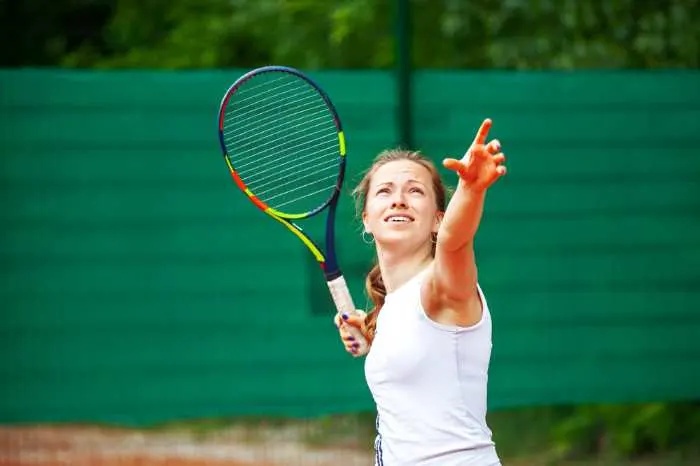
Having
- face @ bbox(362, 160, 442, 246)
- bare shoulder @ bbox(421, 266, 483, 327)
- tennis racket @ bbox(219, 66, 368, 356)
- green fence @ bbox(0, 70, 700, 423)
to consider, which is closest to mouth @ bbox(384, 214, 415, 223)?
face @ bbox(362, 160, 442, 246)

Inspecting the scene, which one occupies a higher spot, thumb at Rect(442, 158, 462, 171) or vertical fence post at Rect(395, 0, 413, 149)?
thumb at Rect(442, 158, 462, 171)

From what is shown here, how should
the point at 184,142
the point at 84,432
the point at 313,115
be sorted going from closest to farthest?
the point at 313,115 → the point at 184,142 → the point at 84,432

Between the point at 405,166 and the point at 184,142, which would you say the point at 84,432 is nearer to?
the point at 184,142

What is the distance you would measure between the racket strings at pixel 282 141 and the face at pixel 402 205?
178 centimetres

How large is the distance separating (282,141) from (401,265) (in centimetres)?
208

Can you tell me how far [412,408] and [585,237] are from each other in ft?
10.5

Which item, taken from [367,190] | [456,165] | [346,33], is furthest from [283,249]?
[456,165]

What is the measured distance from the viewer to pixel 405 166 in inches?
126

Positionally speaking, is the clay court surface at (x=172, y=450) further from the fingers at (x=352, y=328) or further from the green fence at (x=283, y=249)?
the fingers at (x=352, y=328)

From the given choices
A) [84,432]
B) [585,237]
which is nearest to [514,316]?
[585,237]

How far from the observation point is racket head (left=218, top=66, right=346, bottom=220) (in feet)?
16.8

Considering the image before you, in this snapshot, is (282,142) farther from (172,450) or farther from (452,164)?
(452,164)

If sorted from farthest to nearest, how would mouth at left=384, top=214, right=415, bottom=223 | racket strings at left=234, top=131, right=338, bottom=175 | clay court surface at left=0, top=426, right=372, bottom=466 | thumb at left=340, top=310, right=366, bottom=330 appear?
clay court surface at left=0, top=426, right=372, bottom=466 < racket strings at left=234, top=131, right=338, bottom=175 < thumb at left=340, top=310, right=366, bottom=330 < mouth at left=384, top=214, right=415, bottom=223

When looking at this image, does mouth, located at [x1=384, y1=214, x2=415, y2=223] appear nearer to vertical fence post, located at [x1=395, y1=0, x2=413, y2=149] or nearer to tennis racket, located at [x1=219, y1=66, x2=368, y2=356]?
tennis racket, located at [x1=219, y1=66, x2=368, y2=356]
